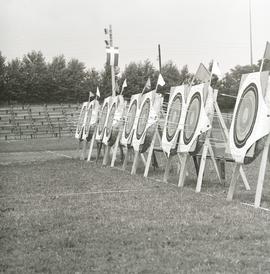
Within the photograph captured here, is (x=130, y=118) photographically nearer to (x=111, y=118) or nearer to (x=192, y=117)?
(x=111, y=118)

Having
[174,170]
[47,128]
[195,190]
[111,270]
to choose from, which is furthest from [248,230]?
[47,128]

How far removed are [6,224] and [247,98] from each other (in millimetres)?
4644

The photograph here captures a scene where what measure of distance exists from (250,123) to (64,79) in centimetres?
6078

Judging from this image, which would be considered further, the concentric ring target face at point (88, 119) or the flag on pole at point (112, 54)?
the flag on pole at point (112, 54)

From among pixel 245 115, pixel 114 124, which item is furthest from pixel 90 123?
pixel 245 115

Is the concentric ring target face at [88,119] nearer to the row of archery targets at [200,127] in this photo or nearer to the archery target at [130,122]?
the row of archery targets at [200,127]

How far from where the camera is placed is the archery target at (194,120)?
1147 centimetres

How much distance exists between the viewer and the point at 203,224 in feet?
24.6

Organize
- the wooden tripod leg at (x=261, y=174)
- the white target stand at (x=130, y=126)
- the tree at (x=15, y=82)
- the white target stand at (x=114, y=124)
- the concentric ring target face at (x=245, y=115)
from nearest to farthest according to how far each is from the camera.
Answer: the wooden tripod leg at (x=261, y=174), the concentric ring target face at (x=245, y=115), the white target stand at (x=130, y=126), the white target stand at (x=114, y=124), the tree at (x=15, y=82)

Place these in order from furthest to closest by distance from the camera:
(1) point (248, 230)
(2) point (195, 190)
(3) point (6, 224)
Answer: (2) point (195, 190), (3) point (6, 224), (1) point (248, 230)

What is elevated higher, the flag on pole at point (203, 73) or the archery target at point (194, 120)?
the flag on pole at point (203, 73)

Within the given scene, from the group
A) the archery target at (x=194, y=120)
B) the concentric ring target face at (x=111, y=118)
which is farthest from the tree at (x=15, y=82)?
the archery target at (x=194, y=120)

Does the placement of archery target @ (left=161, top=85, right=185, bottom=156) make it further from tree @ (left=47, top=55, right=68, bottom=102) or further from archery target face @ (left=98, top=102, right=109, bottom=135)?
tree @ (left=47, top=55, right=68, bottom=102)

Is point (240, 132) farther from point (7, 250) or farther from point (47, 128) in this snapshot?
point (47, 128)
